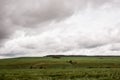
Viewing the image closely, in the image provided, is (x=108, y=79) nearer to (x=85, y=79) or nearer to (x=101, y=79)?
(x=101, y=79)

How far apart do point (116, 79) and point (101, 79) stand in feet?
9.74

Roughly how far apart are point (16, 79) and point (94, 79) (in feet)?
49.9

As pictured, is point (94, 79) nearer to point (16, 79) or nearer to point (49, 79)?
point (49, 79)

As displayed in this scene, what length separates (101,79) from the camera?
4116 cm

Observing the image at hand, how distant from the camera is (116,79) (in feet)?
136

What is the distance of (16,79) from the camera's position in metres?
42.3

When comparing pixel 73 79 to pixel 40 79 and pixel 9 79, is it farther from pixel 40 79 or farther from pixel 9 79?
pixel 9 79

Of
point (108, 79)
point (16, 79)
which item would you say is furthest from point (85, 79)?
point (16, 79)

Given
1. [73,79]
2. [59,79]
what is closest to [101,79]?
[73,79]

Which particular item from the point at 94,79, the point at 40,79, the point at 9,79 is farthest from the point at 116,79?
the point at 9,79

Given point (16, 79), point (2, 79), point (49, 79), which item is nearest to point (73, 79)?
point (49, 79)

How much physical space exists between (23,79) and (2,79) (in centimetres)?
437

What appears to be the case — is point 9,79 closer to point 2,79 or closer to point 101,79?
point 2,79

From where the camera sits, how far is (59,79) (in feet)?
135
